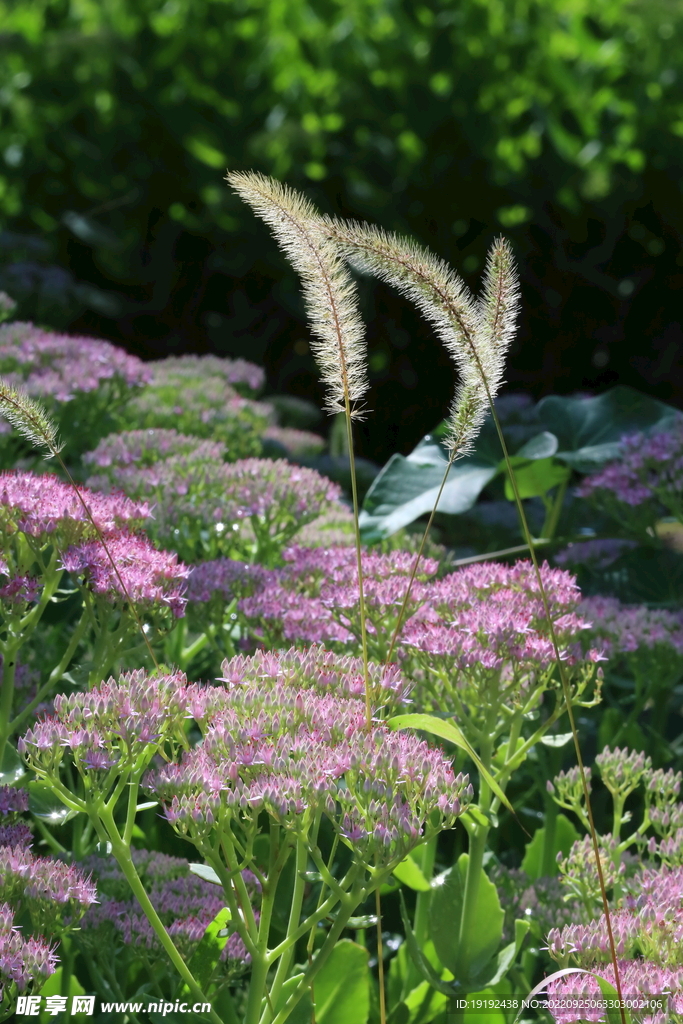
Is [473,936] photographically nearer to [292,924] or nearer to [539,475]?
[292,924]

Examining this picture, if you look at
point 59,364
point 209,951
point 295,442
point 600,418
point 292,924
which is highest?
point 600,418

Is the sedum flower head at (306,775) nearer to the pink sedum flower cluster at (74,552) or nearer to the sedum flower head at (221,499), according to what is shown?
the pink sedum flower cluster at (74,552)

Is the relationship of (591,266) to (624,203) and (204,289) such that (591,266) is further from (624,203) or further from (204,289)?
(204,289)

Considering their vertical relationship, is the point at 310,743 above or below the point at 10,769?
above

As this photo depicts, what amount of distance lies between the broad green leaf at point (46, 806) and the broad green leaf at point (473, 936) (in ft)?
1.37

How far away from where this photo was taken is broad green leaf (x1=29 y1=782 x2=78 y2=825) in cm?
106

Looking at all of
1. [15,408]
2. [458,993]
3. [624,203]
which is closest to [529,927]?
[458,993]

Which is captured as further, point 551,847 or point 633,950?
point 551,847

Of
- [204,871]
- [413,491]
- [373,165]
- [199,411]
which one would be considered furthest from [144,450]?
[373,165]

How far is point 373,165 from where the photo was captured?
351cm

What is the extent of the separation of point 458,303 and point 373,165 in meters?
2.83

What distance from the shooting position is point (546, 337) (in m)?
3.49

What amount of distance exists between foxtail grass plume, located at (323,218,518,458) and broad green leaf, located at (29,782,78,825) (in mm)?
560

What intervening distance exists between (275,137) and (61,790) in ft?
9.72
